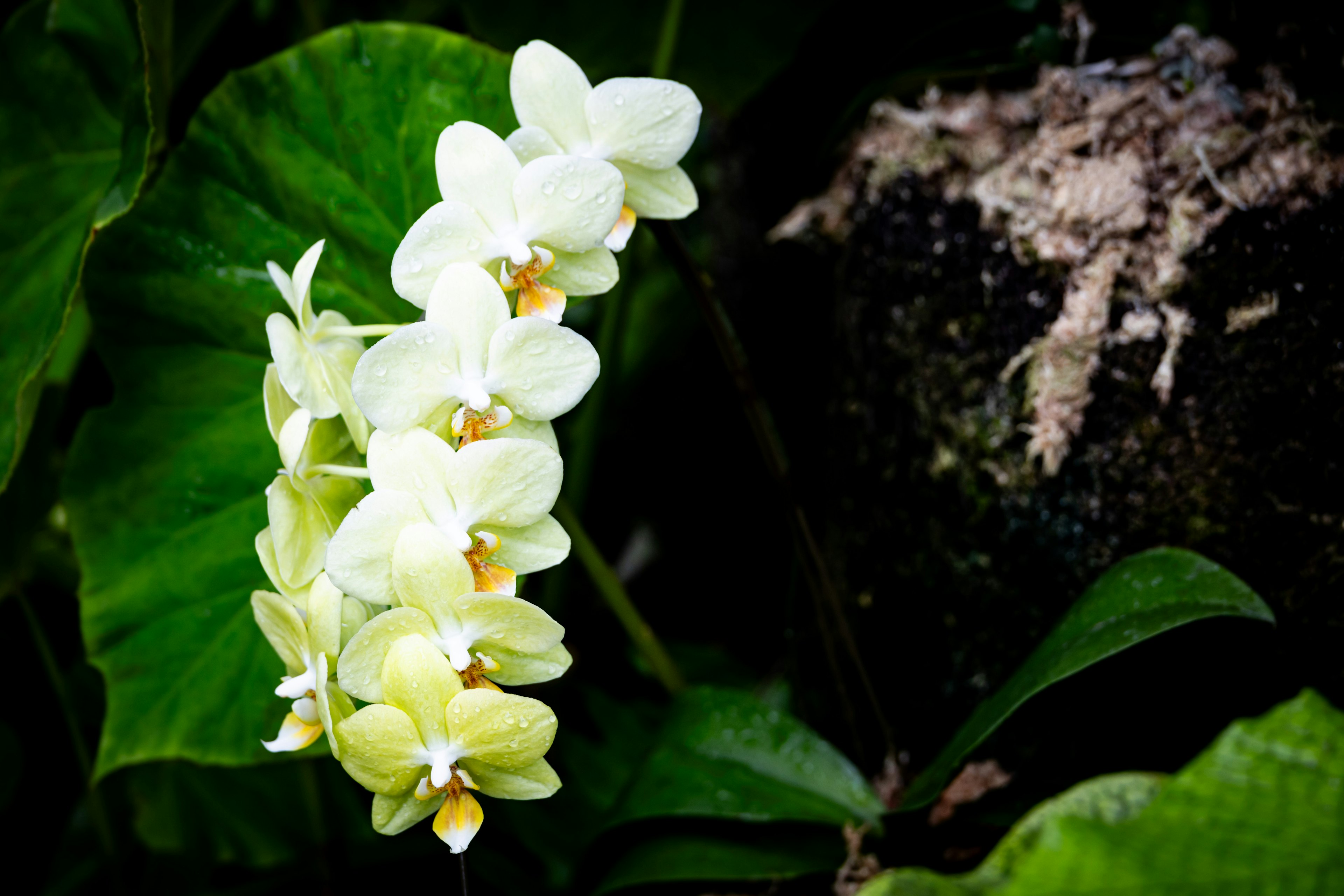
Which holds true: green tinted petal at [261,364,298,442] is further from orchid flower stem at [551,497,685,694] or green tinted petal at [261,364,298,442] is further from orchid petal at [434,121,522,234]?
orchid flower stem at [551,497,685,694]

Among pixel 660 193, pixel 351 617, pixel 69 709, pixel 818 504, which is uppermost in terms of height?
pixel 660 193

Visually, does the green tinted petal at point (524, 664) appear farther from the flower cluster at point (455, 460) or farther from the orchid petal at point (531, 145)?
the orchid petal at point (531, 145)

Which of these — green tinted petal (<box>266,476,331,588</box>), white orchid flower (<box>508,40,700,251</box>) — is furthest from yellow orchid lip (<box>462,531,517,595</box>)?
white orchid flower (<box>508,40,700,251</box>)

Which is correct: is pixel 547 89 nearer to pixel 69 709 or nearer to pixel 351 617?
pixel 351 617

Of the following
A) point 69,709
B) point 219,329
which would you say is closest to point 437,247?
point 219,329

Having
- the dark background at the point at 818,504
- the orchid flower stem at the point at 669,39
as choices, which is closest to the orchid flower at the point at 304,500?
the dark background at the point at 818,504

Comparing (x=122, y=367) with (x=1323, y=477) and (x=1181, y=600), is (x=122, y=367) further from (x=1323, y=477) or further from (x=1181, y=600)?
(x=1323, y=477)
